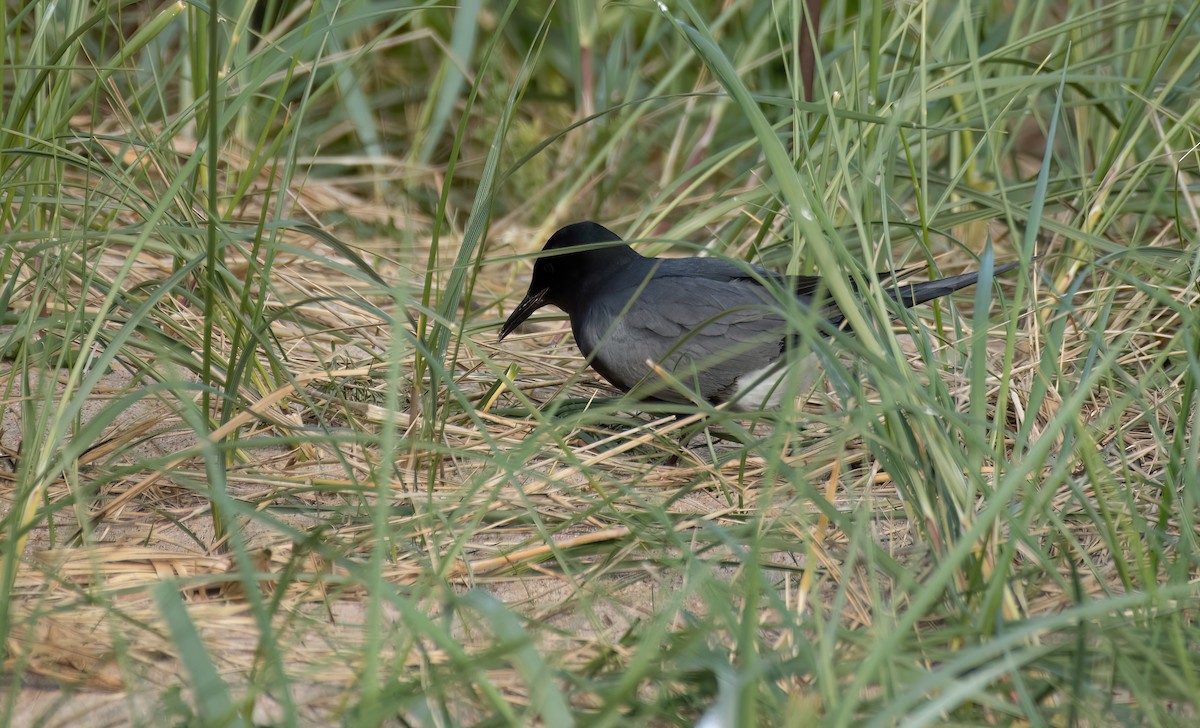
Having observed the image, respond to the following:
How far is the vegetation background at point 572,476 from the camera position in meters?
1.31

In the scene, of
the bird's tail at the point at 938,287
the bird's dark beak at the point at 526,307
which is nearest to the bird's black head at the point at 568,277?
the bird's dark beak at the point at 526,307

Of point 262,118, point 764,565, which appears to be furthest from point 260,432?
point 262,118

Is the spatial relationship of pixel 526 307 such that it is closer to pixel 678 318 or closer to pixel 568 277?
pixel 568 277

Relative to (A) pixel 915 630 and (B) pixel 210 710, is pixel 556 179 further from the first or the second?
(B) pixel 210 710

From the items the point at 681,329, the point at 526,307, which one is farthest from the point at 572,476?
the point at 526,307

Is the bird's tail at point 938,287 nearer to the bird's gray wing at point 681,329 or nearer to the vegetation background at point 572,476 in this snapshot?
the vegetation background at point 572,476

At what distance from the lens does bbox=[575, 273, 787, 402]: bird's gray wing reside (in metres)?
2.77

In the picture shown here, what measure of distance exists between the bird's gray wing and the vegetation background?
0.13 metres

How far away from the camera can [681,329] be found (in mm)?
2766

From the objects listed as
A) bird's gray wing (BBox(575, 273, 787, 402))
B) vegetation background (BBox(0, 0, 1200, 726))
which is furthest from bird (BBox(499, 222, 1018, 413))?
vegetation background (BBox(0, 0, 1200, 726))

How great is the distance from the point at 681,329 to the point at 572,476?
2.17 feet

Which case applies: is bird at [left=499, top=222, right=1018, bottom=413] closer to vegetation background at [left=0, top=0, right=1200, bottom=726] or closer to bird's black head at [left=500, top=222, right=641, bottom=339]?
bird's black head at [left=500, top=222, right=641, bottom=339]

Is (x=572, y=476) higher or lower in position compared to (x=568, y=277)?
lower

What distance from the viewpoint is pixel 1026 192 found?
3.49 m
